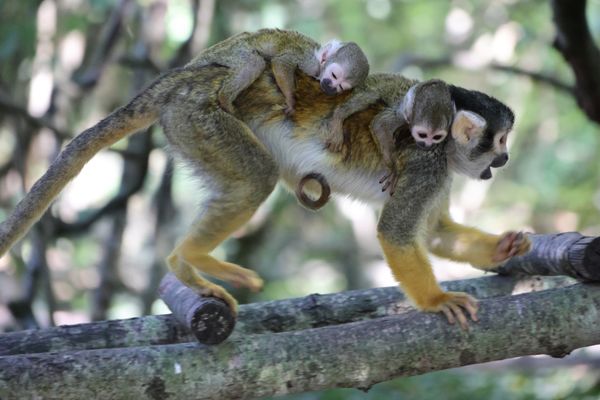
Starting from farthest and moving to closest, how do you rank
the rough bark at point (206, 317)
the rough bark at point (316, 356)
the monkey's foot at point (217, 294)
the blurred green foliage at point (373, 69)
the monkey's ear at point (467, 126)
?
the blurred green foliage at point (373, 69) < the monkey's ear at point (467, 126) < the monkey's foot at point (217, 294) < the rough bark at point (206, 317) < the rough bark at point (316, 356)

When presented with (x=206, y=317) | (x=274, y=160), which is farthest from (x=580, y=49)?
(x=206, y=317)

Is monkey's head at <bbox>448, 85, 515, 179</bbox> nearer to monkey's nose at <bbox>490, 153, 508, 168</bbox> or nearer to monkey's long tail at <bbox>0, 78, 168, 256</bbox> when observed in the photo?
monkey's nose at <bbox>490, 153, 508, 168</bbox>

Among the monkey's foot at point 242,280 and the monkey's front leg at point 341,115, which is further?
the monkey's front leg at point 341,115

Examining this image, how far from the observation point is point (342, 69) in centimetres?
439

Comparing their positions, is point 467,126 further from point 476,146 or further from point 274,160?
point 274,160

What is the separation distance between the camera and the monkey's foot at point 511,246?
4520 millimetres

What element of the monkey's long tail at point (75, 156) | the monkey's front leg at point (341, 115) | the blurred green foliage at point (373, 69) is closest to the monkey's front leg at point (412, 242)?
the monkey's front leg at point (341, 115)

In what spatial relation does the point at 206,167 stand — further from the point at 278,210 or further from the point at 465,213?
the point at 465,213

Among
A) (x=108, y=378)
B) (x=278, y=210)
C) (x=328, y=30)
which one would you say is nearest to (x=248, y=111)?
(x=108, y=378)

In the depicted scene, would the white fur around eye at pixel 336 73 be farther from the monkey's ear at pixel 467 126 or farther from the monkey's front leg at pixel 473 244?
the monkey's front leg at pixel 473 244

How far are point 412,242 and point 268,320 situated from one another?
37.0 inches

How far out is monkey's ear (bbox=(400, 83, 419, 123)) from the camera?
14.1ft

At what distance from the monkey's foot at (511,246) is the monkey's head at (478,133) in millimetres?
356

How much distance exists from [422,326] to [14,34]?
4769 mm
